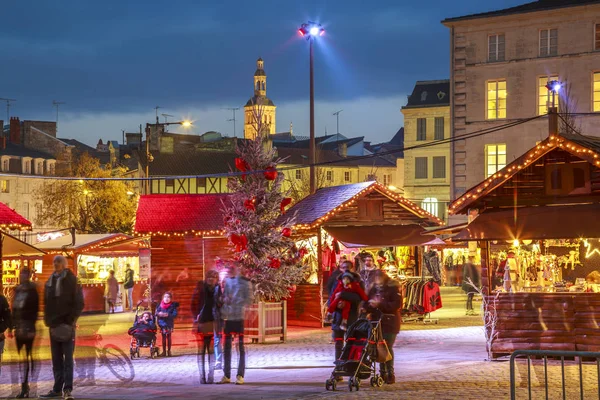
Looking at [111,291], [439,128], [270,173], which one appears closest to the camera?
[270,173]

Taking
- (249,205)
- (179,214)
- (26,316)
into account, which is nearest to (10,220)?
(249,205)

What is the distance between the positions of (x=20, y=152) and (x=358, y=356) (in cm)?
7839

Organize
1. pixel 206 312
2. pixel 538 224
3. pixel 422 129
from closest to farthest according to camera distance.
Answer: pixel 206 312 → pixel 538 224 → pixel 422 129

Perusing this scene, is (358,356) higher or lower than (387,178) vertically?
lower

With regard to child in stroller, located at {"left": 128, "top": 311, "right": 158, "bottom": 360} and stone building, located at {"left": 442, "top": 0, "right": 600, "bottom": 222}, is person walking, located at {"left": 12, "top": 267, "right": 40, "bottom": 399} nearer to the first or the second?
child in stroller, located at {"left": 128, "top": 311, "right": 158, "bottom": 360}

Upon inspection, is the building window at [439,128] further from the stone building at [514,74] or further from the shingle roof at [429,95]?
the stone building at [514,74]

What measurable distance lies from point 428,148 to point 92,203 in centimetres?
2218

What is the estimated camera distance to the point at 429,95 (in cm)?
7550

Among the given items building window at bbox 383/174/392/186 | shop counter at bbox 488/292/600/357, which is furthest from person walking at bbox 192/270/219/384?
building window at bbox 383/174/392/186

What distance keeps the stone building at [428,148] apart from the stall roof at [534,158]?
49980mm

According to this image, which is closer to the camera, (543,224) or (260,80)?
(543,224)

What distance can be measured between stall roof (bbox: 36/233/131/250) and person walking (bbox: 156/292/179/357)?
48.6ft

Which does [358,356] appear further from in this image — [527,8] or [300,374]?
[527,8]

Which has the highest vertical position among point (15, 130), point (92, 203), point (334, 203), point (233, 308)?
point (15, 130)
